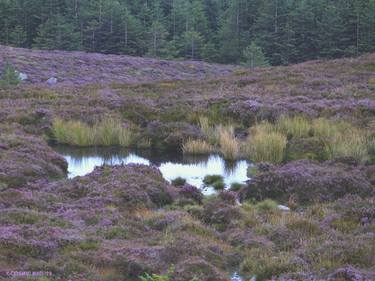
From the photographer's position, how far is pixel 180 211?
12805 mm

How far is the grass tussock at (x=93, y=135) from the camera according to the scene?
22.1 metres

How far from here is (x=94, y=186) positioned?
1438 centimetres

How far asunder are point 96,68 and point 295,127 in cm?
3166

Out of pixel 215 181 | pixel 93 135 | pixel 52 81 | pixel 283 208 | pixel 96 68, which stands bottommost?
pixel 215 181

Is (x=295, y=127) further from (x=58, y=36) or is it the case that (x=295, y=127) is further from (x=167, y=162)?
(x=58, y=36)

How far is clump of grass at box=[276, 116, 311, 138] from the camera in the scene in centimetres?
2141

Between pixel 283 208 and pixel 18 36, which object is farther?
pixel 18 36

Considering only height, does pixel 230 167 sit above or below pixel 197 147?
below

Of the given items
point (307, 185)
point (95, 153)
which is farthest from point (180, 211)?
point (95, 153)

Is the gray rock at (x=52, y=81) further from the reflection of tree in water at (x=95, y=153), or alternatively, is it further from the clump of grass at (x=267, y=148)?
the clump of grass at (x=267, y=148)

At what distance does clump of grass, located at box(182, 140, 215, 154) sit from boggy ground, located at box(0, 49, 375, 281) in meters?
0.79

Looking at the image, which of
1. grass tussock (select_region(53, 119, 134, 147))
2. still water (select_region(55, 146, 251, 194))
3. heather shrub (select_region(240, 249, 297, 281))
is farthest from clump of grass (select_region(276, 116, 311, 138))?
heather shrub (select_region(240, 249, 297, 281))

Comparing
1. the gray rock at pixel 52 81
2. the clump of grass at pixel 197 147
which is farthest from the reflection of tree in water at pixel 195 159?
the gray rock at pixel 52 81

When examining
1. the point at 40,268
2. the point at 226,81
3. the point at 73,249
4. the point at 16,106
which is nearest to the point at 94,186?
the point at 73,249
